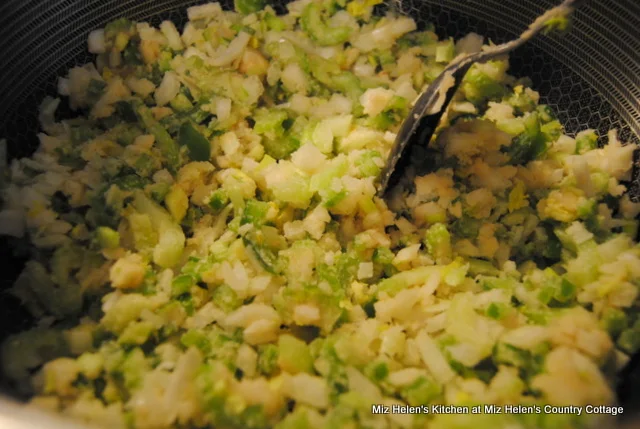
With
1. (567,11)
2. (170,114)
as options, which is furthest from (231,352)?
(567,11)

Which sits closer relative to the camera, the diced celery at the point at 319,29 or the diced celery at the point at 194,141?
the diced celery at the point at 194,141

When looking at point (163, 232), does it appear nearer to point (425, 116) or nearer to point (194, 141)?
point (194, 141)

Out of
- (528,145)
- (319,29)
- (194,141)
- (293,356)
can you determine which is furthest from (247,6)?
(293,356)

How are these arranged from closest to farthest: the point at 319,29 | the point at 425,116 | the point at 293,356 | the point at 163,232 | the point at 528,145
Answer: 1. the point at 293,356
2. the point at 163,232
3. the point at 425,116
4. the point at 528,145
5. the point at 319,29

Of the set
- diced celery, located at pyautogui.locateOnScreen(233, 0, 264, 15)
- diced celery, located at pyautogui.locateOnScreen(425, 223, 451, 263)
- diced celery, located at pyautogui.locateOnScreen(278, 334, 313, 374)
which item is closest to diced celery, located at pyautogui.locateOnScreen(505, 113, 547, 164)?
diced celery, located at pyautogui.locateOnScreen(425, 223, 451, 263)

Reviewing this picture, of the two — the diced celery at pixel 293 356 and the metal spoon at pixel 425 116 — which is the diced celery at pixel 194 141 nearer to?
the metal spoon at pixel 425 116

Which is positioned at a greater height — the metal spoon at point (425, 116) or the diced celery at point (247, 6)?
the diced celery at point (247, 6)

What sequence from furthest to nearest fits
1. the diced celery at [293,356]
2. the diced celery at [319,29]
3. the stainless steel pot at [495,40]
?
the diced celery at [319,29] < the stainless steel pot at [495,40] < the diced celery at [293,356]

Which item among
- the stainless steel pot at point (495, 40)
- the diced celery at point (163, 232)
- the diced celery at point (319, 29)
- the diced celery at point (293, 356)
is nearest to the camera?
the diced celery at point (293, 356)

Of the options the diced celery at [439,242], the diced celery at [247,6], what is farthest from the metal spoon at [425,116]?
the diced celery at [247,6]
